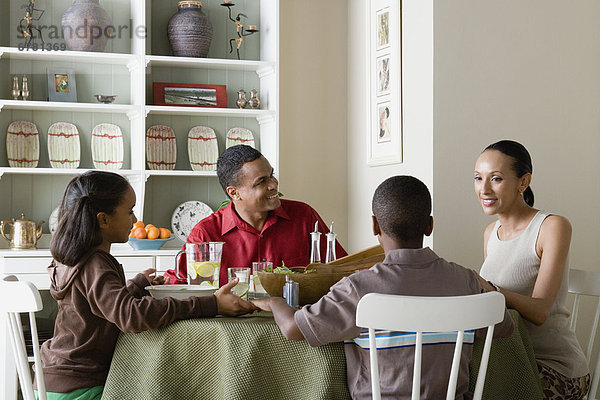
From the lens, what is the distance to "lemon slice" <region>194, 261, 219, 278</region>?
7.16ft

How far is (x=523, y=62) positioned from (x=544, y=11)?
292 millimetres

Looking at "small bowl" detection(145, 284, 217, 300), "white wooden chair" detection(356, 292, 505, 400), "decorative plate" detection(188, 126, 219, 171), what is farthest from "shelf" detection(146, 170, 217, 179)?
"white wooden chair" detection(356, 292, 505, 400)

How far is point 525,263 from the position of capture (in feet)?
7.63

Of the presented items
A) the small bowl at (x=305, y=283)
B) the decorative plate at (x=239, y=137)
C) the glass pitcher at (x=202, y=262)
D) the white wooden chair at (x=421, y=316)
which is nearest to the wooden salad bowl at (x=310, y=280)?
the small bowl at (x=305, y=283)

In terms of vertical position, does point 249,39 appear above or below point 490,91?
above

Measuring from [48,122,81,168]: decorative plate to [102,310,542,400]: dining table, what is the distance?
8.03 feet

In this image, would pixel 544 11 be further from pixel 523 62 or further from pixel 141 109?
pixel 141 109

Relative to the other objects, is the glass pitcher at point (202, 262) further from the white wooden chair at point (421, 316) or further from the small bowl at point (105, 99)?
the small bowl at point (105, 99)

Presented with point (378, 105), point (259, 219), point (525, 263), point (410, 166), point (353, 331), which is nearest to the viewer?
point (353, 331)

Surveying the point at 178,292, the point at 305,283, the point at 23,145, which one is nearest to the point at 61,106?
the point at 23,145

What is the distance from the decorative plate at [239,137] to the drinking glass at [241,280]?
228cm

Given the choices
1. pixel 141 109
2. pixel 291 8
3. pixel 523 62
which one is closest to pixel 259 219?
pixel 141 109

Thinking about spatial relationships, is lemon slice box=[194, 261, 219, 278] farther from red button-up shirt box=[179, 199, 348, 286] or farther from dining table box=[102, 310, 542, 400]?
red button-up shirt box=[179, 199, 348, 286]

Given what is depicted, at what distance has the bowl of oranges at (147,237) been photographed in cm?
389
